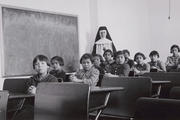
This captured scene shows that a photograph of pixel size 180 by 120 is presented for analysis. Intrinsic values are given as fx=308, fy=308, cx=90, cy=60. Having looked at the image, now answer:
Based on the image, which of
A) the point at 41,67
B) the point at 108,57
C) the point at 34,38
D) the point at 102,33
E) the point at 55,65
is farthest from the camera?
the point at 102,33

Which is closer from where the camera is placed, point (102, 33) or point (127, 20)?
point (102, 33)

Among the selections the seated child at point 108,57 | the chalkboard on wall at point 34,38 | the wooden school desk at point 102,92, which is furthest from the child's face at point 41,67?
the seated child at point 108,57

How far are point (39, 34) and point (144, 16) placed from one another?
3.98 meters

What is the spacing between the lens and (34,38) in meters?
5.71

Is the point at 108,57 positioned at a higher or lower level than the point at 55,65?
higher

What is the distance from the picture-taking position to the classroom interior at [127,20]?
653 centimetres

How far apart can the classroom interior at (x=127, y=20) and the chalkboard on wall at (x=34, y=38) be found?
0.54 feet

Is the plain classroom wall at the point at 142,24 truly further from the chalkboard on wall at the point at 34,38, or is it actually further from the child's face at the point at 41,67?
the child's face at the point at 41,67

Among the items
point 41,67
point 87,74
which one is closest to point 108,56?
point 87,74

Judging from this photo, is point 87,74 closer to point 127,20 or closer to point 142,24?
point 127,20

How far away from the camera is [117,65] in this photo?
543 centimetres

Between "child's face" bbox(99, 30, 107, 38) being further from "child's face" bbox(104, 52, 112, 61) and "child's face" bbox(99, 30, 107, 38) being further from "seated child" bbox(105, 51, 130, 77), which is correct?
"seated child" bbox(105, 51, 130, 77)

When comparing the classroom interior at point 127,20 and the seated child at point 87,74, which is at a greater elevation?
the classroom interior at point 127,20

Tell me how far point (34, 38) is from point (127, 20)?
10.6 feet
